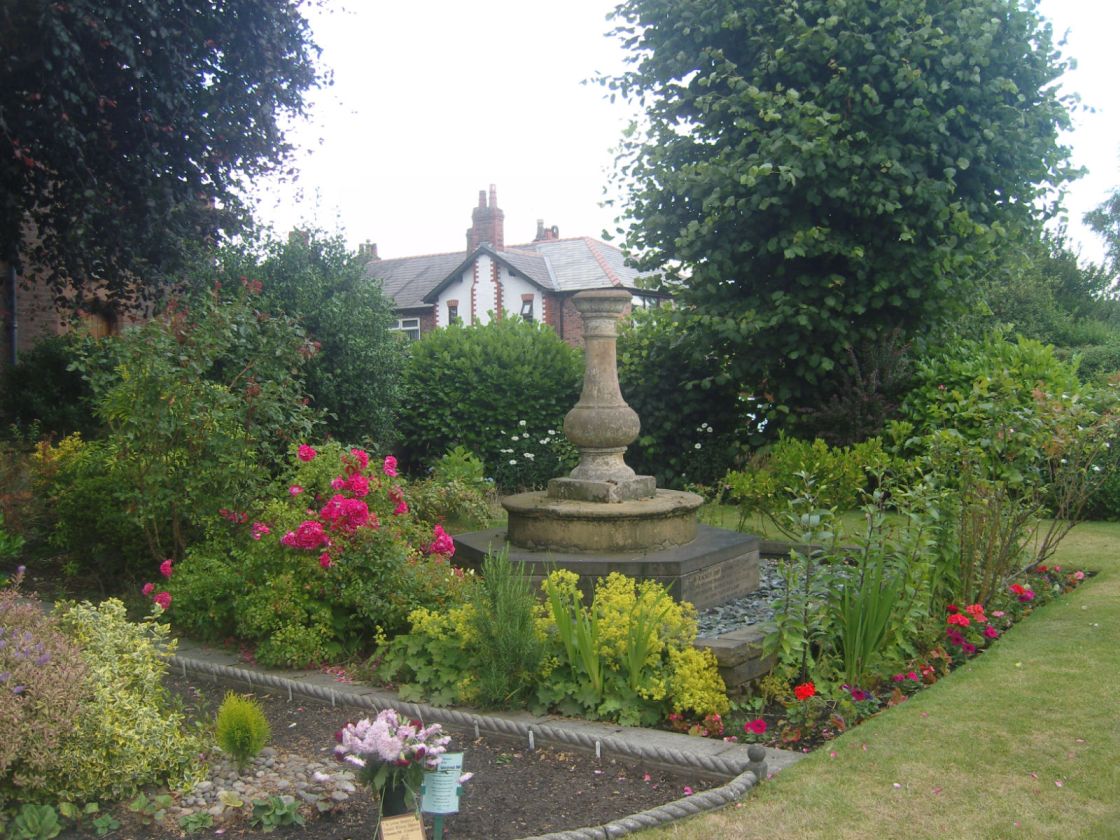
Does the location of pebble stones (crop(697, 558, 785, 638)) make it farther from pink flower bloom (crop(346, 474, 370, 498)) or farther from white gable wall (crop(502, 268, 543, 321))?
white gable wall (crop(502, 268, 543, 321))

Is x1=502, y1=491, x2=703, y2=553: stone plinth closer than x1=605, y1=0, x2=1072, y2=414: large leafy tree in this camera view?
Yes

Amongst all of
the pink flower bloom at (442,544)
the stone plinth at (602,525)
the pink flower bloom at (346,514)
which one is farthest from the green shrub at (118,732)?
the stone plinth at (602,525)

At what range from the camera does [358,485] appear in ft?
20.4

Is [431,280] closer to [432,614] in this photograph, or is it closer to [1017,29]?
[1017,29]

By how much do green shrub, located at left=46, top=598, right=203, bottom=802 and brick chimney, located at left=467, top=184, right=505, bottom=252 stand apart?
116ft

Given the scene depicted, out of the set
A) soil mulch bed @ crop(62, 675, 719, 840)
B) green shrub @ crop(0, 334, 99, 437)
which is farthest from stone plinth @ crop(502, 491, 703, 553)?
green shrub @ crop(0, 334, 99, 437)

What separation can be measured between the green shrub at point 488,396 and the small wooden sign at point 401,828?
34.6 feet

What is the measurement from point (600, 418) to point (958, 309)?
6.20 m

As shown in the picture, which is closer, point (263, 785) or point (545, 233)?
point (263, 785)

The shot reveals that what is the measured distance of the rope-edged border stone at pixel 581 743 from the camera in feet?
11.6

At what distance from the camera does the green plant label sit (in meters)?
3.26

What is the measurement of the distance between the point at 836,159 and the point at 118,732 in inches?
362

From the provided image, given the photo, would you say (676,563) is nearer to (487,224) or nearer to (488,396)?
(488,396)

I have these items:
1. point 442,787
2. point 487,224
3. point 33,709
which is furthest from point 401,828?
point 487,224
